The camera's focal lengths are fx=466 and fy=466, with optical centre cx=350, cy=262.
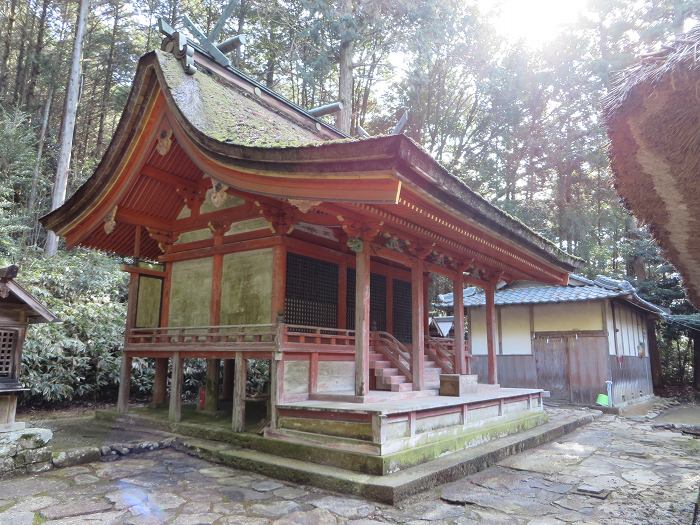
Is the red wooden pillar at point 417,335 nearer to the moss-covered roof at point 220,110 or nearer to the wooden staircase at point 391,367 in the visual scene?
the wooden staircase at point 391,367

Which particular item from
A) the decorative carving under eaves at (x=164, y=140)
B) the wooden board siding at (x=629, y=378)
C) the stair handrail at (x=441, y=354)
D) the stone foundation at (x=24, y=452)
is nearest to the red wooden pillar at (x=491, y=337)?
the stair handrail at (x=441, y=354)

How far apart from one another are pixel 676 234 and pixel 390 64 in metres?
18.5

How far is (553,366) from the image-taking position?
13828mm

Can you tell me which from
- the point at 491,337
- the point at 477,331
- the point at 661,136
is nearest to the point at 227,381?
the point at 491,337

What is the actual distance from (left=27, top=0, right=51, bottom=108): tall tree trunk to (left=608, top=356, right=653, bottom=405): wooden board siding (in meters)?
25.0

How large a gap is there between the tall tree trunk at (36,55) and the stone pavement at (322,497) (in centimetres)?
2096

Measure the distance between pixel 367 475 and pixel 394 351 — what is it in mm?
3256

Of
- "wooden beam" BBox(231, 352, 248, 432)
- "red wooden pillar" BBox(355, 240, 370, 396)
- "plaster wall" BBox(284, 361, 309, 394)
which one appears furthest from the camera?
"wooden beam" BBox(231, 352, 248, 432)

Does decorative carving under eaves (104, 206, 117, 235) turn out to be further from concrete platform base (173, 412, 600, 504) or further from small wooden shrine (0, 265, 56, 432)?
concrete platform base (173, 412, 600, 504)

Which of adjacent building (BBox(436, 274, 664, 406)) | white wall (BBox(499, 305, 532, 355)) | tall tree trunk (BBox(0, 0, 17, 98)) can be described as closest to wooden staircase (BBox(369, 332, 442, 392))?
adjacent building (BBox(436, 274, 664, 406))

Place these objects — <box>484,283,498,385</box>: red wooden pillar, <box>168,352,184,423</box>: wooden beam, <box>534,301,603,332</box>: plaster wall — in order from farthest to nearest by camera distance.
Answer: <box>534,301,603,332</box>: plaster wall < <box>484,283,498,385</box>: red wooden pillar < <box>168,352,184,423</box>: wooden beam

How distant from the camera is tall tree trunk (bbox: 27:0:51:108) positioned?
20.3 meters

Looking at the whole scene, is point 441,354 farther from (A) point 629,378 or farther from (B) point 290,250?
(A) point 629,378

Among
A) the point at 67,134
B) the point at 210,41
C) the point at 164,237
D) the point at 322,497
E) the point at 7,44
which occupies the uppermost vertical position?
the point at 7,44
